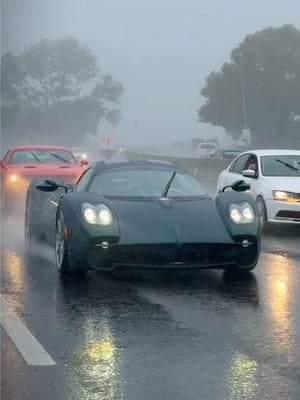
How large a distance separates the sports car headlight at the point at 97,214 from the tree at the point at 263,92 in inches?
2505

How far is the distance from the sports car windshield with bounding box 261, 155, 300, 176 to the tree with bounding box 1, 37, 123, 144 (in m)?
81.9

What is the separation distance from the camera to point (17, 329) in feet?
17.6

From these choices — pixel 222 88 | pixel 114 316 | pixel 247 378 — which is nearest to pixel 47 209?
pixel 114 316

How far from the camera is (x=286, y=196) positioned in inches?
451

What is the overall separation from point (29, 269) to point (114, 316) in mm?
2534

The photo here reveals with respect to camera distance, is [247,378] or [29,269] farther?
[29,269]

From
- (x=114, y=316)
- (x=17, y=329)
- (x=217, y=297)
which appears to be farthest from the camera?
(x=217, y=297)

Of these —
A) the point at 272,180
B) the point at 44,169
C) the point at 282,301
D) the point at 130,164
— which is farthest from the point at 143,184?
the point at 44,169

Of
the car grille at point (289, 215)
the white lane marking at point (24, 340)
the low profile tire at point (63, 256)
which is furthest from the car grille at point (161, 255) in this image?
the car grille at point (289, 215)

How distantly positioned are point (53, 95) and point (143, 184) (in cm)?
9058

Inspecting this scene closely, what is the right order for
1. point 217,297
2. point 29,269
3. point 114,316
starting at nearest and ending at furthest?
point 114,316
point 217,297
point 29,269

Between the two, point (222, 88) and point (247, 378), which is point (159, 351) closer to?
point (247, 378)

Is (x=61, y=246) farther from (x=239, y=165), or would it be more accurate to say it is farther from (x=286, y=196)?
(x=239, y=165)

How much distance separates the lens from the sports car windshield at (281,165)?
12.3m
